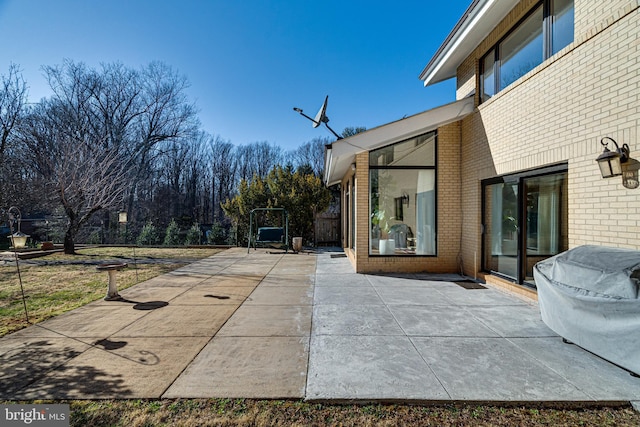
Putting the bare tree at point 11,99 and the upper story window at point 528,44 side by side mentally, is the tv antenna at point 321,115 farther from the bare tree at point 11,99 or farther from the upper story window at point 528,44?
the bare tree at point 11,99

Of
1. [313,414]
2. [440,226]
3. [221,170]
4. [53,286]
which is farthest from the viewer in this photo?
[221,170]

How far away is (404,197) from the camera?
779 centimetres

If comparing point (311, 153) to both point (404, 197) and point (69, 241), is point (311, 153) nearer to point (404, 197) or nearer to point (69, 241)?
point (69, 241)

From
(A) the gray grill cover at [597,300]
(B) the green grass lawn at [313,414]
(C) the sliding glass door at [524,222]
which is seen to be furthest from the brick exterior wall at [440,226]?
(B) the green grass lawn at [313,414]

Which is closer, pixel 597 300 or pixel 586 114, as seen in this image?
pixel 597 300

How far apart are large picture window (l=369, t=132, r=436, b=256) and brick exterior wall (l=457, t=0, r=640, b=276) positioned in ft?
6.28

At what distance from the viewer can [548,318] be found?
356 cm

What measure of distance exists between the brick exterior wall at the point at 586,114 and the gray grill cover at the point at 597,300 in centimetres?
67

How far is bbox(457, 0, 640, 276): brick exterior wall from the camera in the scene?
11.5 ft

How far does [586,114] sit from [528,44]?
210 centimetres

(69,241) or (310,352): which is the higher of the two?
(69,241)

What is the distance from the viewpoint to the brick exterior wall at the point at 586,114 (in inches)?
138

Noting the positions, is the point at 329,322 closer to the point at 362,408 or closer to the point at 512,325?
the point at 362,408

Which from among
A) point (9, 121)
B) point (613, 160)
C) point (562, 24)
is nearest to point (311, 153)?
point (9, 121)
